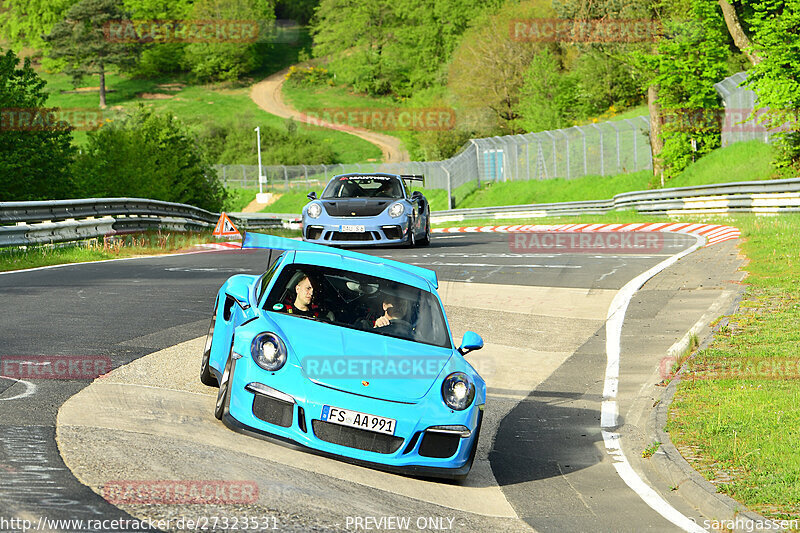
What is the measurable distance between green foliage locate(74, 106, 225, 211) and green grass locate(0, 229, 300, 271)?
6.47 m

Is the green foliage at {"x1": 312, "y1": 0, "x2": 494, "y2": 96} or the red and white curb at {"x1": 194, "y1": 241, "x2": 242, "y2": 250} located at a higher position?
the green foliage at {"x1": 312, "y1": 0, "x2": 494, "y2": 96}

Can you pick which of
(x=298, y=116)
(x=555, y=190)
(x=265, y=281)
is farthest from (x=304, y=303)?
(x=298, y=116)

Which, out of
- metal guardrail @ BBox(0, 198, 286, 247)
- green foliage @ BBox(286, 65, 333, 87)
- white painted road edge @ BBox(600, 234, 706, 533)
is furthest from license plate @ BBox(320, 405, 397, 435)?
green foliage @ BBox(286, 65, 333, 87)

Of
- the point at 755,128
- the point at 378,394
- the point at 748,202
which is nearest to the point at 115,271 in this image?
the point at 378,394

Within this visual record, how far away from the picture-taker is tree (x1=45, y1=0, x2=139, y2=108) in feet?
460

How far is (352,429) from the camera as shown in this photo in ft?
22.0

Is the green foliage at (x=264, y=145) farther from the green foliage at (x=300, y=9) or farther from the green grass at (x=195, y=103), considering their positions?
the green foliage at (x=300, y=9)

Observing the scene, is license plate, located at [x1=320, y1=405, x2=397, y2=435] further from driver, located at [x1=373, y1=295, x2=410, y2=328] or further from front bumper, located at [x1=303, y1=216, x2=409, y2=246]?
front bumper, located at [x1=303, y1=216, x2=409, y2=246]

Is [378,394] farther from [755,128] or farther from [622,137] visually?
[622,137]

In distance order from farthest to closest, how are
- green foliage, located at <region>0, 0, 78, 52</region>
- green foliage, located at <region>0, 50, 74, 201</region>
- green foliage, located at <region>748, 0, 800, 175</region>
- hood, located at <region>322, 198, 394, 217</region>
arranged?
green foliage, located at <region>0, 0, 78, 52</region> → green foliage, located at <region>0, 50, 74, 201</region> → green foliage, located at <region>748, 0, 800, 175</region> → hood, located at <region>322, 198, 394, 217</region>

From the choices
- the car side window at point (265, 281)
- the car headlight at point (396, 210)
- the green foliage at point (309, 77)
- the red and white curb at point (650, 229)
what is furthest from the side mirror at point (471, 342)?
the green foliage at point (309, 77)

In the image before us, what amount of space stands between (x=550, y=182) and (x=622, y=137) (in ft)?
22.0

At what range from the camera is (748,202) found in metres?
30.5

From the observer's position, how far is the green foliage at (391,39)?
113562 mm
